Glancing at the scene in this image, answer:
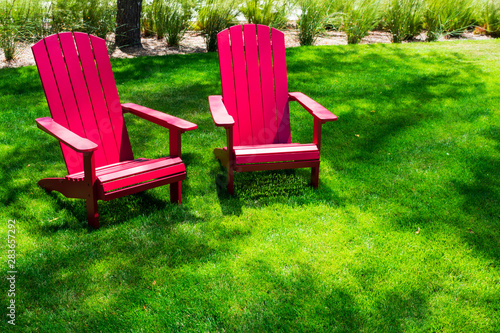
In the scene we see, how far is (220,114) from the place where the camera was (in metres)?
3.28

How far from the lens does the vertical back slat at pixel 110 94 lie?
A: 134 inches

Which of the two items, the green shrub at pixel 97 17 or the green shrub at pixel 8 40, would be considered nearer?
the green shrub at pixel 8 40

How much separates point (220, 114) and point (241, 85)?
1.99 ft

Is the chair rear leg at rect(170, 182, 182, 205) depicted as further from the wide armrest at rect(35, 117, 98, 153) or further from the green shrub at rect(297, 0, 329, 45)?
the green shrub at rect(297, 0, 329, 45)

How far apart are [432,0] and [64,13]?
275 inches

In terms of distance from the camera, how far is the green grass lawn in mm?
2268

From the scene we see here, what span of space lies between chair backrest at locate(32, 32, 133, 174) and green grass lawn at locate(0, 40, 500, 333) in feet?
1.41

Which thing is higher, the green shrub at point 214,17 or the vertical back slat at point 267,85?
the green shrub at point 214,17

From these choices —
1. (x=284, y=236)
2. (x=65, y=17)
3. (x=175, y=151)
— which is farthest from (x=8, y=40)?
(x=284, y=236)

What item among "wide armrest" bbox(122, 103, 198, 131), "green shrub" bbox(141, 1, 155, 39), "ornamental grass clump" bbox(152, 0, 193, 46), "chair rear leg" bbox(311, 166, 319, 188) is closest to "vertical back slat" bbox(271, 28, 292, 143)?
"chair rear leg" bbox(311, 166, 319, 188)

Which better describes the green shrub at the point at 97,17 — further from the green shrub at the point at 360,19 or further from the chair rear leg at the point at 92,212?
the chair rear leg at the point at 92,212

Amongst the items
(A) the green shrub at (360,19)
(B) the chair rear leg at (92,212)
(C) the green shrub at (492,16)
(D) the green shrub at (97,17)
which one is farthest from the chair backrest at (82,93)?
(C) the green shrub at (492,16)

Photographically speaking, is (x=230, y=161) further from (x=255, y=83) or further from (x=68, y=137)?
(x=68, y=137)

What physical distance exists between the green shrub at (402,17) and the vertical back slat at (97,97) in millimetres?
6420
